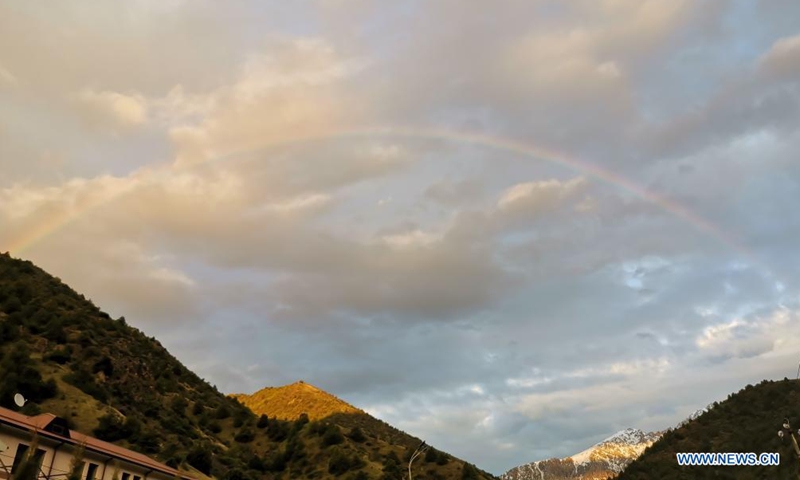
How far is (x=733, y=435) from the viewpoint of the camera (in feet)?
489

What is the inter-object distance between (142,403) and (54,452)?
6154 centimetres

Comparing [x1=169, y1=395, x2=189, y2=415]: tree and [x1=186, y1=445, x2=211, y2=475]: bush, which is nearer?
[x1=186, y1=445, x2=211, y2=475]: bush

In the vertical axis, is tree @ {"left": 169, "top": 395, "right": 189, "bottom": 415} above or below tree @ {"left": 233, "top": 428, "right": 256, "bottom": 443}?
above

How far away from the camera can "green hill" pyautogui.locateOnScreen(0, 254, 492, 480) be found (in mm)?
83000

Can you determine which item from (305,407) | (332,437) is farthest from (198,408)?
(305,407)

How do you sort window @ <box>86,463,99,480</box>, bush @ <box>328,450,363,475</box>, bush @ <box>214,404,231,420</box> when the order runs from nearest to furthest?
window @ <box>86,463,99,480</box>, bush @ <box>328,450,363,475</box>, bush @ <box>214,404,231,420</box>

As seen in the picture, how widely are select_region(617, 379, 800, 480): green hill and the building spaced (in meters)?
114

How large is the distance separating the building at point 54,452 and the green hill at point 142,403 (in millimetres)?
21193

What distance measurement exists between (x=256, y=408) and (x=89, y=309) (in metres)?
77.5

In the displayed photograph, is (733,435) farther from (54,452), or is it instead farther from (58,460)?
(54,452)

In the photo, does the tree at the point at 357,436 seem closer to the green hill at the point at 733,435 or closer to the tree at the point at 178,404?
the tree at the point at 178,404

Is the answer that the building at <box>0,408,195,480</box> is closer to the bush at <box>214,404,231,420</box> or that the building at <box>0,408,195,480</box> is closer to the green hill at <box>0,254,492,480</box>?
the green hill at <box>0,254,492,480</box>

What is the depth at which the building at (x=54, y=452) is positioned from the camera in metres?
44.9

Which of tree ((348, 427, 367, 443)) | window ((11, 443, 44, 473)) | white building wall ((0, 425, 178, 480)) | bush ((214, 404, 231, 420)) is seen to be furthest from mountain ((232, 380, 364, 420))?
window ((11, 443, 44, 473))
